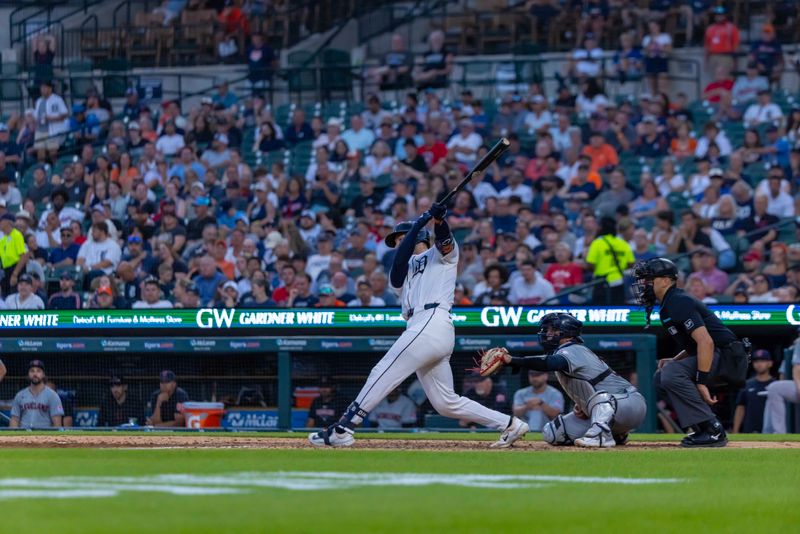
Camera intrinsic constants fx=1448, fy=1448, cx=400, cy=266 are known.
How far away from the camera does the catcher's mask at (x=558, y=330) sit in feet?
34.8

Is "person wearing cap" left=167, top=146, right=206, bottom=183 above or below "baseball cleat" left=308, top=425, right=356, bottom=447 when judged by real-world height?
above

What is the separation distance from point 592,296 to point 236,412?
4.17m

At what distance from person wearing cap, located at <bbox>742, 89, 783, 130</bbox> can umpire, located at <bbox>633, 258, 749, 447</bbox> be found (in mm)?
9648

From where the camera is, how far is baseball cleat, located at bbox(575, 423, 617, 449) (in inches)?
400

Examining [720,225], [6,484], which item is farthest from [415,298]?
[720,225]

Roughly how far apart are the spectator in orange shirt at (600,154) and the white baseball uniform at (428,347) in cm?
924

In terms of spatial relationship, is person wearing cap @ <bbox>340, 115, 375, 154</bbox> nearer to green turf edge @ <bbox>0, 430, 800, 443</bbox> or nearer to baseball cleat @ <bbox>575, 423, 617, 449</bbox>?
green turf edge @ <bbox>0, 430, 800, 443</bbox>

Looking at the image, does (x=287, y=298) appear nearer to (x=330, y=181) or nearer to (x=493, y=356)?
(x=330, y=181)

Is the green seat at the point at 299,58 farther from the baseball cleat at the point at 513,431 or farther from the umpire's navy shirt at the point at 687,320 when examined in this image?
the baseball cleat at the point at 513,431

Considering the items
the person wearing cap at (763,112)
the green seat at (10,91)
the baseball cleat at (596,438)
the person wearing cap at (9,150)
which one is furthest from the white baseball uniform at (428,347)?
the green seat at (10,91)

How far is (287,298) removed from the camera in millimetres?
16906

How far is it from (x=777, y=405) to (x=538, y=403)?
228 cm

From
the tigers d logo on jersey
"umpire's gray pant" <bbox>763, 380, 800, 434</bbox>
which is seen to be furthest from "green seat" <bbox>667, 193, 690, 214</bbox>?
the tigers d logo on jersey

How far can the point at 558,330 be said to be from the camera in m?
10.6
